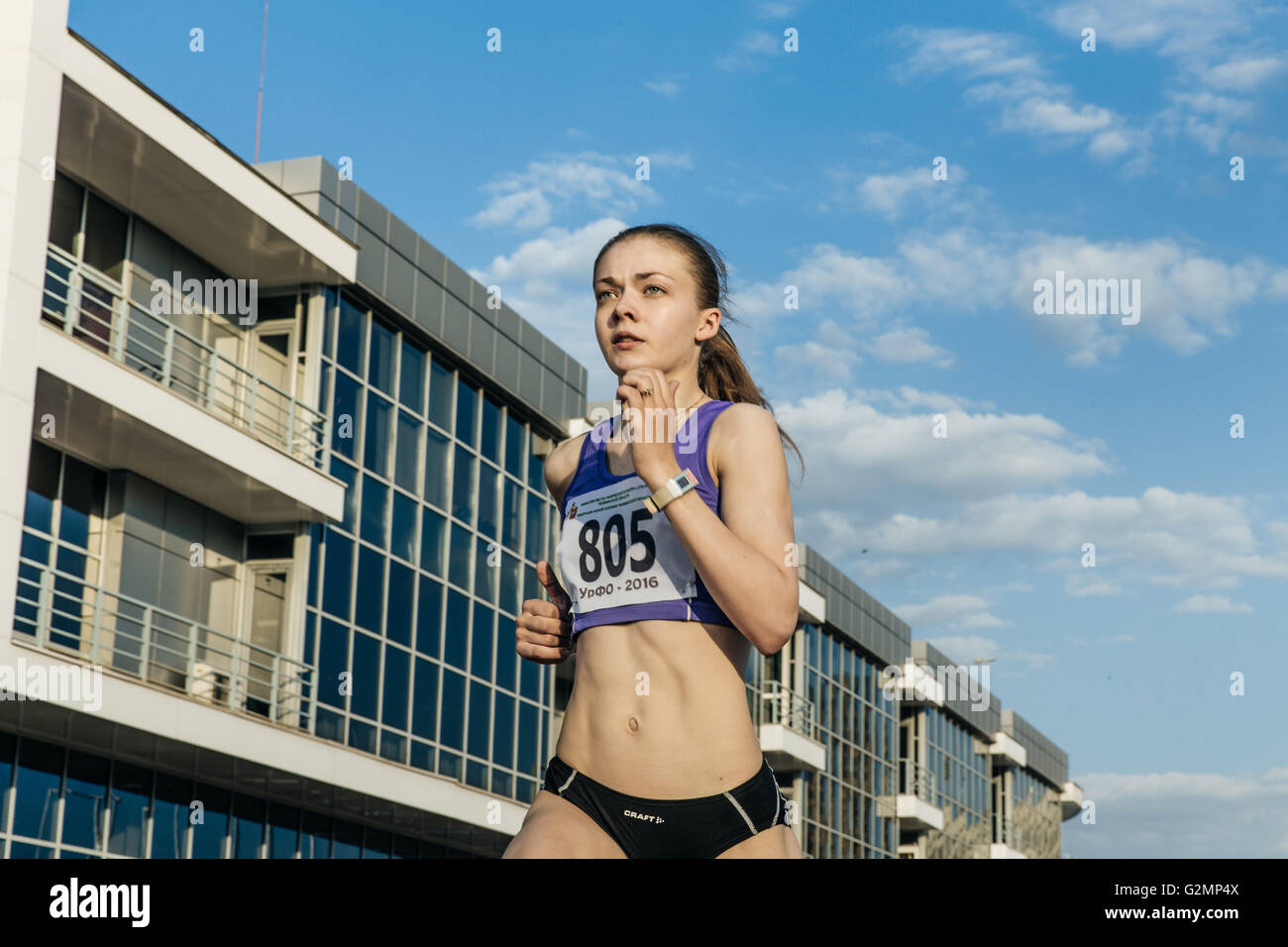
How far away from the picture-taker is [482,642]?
26234 mm

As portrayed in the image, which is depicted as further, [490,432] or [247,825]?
[490,432]

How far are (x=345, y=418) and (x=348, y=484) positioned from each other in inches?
38.0

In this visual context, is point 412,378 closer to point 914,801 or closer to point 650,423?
point 650,423

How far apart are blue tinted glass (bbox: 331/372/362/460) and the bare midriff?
66.2ft

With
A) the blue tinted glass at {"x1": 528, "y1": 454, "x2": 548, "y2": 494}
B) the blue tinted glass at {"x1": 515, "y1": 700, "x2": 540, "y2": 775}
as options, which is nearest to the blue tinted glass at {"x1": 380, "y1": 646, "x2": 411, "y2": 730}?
the blue tinted glass at {"x1": 515, "y1": 700, "x2": 540, "y2": 775}

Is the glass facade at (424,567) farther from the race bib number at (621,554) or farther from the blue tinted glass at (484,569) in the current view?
the race bib number at (621,554)

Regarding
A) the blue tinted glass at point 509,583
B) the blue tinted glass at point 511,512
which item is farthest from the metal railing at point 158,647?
the blue tinted glass at point 511,512

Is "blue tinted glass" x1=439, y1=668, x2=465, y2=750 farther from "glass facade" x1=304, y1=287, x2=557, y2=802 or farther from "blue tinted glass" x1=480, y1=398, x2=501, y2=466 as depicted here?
"blue tinted glass" x1=480, y1=398, x2=501, y2=466

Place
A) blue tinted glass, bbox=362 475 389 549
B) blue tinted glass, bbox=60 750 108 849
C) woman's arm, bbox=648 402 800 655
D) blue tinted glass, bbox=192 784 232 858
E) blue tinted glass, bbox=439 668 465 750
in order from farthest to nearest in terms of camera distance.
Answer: blue tinted glass, bbox=439 668 465 750 < blue tinted glass, bbox=362 475 389 549 < blue tinted glass, bbox=192 784 232 858 < blue tinted glass, bbox=60 750 108 849 < woman's arm, bbox=648 402 800 655

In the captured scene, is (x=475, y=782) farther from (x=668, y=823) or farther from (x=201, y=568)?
(x=668, y=823)

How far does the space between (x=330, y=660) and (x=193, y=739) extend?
4.09m

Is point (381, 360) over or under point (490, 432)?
over

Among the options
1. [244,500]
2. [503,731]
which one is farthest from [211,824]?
[503,731]

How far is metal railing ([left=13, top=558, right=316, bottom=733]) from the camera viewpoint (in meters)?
17.7
